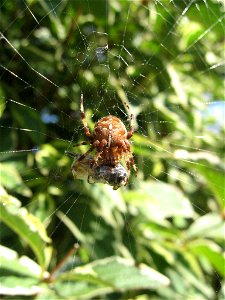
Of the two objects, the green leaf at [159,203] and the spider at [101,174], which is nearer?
the spider at [101,174]

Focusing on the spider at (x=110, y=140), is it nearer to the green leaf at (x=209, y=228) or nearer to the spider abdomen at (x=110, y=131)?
the spider abdomen at (x=110, y=131)

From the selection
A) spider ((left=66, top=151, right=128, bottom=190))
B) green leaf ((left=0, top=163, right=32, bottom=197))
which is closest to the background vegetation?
green leaf ((left=0, top=163, right=32, bottom=197))

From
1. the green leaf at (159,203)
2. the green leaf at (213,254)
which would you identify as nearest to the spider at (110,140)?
the green leaf at (159,203)

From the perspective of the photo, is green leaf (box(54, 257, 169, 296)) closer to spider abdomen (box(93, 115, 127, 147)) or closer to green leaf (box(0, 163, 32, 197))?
green leaf (box(0, 163, 32, 197))

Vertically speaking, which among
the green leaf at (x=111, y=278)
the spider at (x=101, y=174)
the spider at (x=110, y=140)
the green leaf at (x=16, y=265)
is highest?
the spider at (x=110, y=140)

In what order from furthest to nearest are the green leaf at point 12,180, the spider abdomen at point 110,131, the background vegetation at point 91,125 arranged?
1. the spider abdomen at point 110,131
2. the background vegetation at point 91,125
3. the green leaf at point 12,180

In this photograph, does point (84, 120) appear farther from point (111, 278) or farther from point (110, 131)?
point (111, 278)

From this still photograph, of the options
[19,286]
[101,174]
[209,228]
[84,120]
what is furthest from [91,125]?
[19,286]

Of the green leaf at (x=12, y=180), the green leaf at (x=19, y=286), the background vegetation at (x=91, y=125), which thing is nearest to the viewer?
the green leaf at (x=19, y=286)
